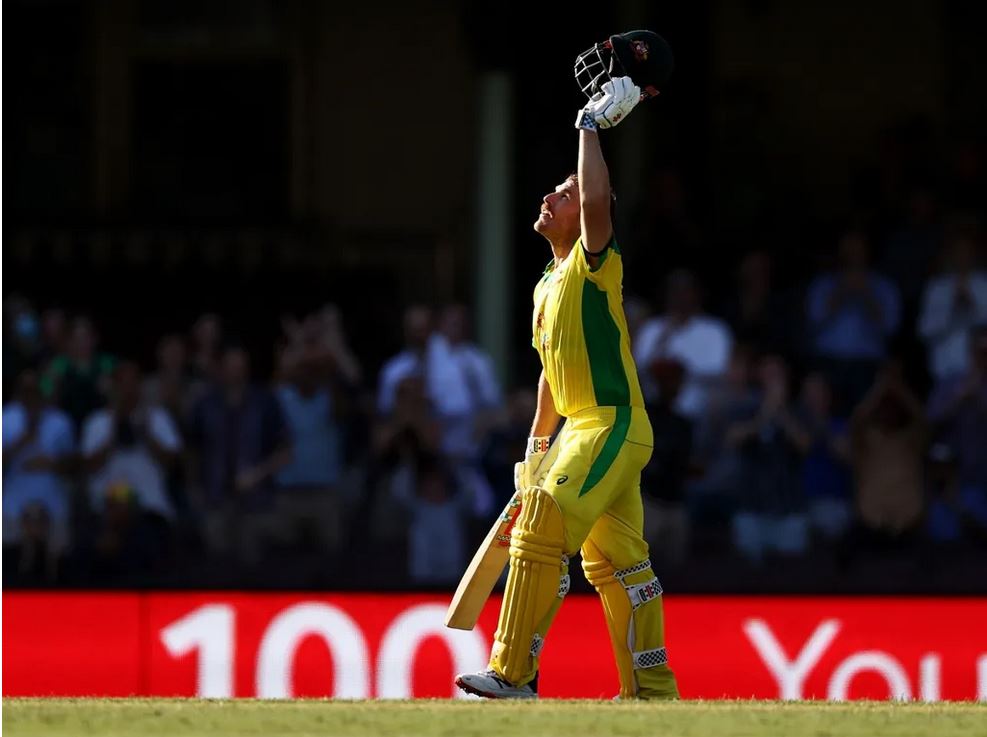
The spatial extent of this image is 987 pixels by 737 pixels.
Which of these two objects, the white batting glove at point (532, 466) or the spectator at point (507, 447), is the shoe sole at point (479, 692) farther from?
the spectator at point (507, 447)

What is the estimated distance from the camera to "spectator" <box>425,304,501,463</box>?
1209 cm

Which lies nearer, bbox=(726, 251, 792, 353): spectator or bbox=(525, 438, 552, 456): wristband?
bbox=(525, 438, 552, 456): wristband

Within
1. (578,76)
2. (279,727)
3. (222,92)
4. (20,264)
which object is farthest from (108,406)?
(279,727)

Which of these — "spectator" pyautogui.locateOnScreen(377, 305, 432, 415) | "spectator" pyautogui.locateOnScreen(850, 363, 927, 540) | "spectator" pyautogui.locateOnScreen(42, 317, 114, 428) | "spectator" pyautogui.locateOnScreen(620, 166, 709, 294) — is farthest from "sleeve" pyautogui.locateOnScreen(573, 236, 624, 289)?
"spectator" pyautogui.locateOnScreen(620, 166, 709, 294)

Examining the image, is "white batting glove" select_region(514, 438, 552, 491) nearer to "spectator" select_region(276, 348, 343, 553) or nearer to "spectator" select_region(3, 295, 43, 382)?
"spectator" select_region(276, 348, 343, 553)

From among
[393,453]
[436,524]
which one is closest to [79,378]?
[393,453]

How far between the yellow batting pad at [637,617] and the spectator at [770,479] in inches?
188

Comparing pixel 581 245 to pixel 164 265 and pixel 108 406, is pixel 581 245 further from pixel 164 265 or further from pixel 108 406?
pixel 164 265

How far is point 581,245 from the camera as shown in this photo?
6.63 metres

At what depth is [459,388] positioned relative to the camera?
40.0 ft

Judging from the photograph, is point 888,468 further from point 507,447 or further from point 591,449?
point 591,449

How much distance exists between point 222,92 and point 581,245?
9.70 metres

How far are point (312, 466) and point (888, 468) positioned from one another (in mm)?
3092

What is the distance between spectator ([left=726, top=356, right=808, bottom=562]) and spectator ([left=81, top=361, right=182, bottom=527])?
3.06 meters
